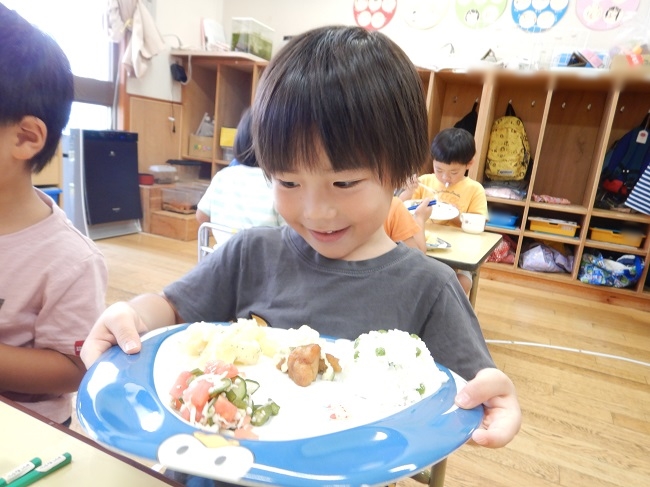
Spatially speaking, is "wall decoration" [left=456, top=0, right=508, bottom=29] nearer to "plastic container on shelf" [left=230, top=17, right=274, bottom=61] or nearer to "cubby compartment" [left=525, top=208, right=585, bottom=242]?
"cubby compartment" [left=525, top=208, right=585, bottom=242]

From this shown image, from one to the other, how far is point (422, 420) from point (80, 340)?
24.4 inches

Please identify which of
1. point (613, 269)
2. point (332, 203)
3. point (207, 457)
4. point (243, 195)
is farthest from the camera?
point (613, 269)

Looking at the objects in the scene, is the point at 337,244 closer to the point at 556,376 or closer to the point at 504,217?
the point at 556,376

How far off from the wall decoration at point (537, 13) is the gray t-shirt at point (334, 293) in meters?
3.58

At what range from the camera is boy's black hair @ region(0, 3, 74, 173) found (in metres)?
0.71

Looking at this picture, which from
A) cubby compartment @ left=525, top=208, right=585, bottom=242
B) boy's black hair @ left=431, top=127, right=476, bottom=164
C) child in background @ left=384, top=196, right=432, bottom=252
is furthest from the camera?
cubby compartment @ left=525, top=208, right=585, bottom=242

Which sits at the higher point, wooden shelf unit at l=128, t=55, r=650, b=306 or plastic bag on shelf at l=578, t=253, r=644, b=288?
wooden shelf unit at l=128, t=55, r=650, b=306

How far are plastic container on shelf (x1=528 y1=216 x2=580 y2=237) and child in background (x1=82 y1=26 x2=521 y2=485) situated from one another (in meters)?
3.14

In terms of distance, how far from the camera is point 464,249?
5.58 ft

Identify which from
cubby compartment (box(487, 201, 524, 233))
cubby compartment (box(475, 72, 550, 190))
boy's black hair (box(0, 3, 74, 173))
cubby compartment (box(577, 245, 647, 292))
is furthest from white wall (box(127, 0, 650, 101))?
boy's black hair (box(0, 3, 74, 173))

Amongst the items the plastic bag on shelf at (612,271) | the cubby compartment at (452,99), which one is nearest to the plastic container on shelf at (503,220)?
the plastic bag on shelf at (612,271)

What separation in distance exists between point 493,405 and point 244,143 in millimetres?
1560

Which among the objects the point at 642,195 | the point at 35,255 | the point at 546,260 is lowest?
the point at 546,260

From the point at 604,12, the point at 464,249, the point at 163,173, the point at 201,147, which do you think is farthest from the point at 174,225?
the point at 604,12
